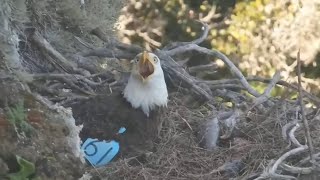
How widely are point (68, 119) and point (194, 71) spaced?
1851 mm

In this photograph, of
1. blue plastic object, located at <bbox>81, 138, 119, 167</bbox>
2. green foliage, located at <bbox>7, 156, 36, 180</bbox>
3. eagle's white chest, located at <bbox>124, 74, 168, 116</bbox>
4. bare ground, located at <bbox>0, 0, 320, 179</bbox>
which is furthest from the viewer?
eagle's white chest, located at <bbox>124, 74, 168, 116</bbox>

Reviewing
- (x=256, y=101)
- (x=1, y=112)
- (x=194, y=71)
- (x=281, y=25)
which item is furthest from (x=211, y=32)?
(x=1, y=112)

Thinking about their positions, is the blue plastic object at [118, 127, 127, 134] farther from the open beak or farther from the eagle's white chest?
the open beak

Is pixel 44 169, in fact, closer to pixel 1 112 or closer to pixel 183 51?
pixel 1 112

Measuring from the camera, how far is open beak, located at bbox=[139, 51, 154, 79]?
280 centimetres

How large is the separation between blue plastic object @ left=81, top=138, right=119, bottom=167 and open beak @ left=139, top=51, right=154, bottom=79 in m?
0.38

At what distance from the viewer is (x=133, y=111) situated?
109 inches

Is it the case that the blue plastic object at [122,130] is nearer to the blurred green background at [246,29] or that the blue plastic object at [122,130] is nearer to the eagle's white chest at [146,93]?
the eagle's white chest at [146,93]

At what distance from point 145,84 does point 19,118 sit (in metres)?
1.38

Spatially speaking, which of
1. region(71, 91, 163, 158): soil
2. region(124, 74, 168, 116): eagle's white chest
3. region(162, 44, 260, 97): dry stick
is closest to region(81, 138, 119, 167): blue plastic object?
region(71, 91, 163, 158): soil

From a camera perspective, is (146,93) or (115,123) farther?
(146,93)

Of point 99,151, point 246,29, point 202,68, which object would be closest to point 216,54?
point 202,68

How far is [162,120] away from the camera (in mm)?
2859

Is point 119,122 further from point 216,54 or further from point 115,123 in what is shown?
point 216,54
